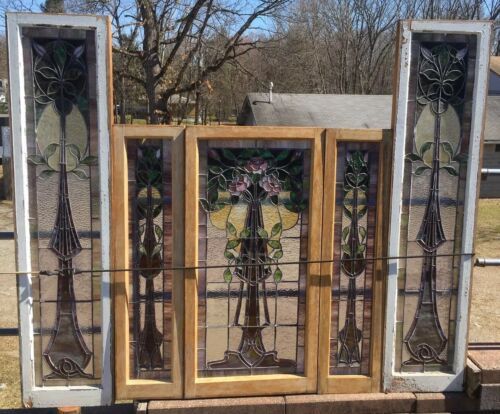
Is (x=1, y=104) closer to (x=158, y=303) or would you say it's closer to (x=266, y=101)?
(x=266, y=101)

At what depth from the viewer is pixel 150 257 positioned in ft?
9.73

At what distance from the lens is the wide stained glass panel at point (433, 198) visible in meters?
2.92

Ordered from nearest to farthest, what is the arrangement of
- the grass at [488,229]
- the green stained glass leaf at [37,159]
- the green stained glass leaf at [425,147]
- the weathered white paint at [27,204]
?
the weathered white paint at [27,204]
the green stained glass leaf at [37,159]
the green stained glass leaf at [425,147]
the grass at [488,229]

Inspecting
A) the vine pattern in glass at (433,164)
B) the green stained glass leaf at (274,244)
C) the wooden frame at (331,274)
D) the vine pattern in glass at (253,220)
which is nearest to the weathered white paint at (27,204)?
the vine pattern in glass at (253,220)

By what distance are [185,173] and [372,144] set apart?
1000mm

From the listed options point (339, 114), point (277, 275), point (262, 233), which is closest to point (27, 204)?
point (262, 233)

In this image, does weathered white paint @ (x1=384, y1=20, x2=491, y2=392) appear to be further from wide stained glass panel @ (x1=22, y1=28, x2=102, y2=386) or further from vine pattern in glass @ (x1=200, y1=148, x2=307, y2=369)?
wide stained glass panel @ (x1=22, y1=28, x2=102, y2=386)

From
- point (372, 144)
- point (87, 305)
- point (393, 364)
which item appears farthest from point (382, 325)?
point (87, 305)

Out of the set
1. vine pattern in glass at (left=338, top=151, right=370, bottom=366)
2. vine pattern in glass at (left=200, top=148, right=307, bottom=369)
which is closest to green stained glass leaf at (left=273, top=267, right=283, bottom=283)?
vine pattern in glass at (left=200, top=148, right=307, bottom=369)

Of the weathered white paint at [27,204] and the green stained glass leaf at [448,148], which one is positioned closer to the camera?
the weathered white paint at [27,204]

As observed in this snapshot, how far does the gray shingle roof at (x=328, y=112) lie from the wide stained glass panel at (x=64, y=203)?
16148 millimetres

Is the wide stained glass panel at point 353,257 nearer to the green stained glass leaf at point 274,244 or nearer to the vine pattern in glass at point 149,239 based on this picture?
the green stained glass leaf at point 274,244

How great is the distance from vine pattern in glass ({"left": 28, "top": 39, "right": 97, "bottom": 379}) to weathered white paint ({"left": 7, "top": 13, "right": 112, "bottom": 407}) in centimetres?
7

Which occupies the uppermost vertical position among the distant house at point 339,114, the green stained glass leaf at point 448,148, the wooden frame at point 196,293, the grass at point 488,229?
the distant house at point 339,114
